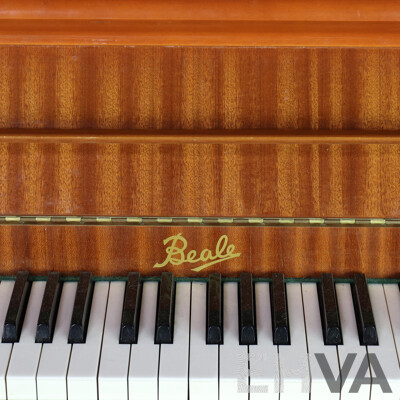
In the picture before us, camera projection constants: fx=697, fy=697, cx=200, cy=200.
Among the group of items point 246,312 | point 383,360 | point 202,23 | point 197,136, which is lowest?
point 383,360

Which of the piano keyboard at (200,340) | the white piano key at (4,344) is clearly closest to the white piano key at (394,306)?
the piano keyboard at (200,340)

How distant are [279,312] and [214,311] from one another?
7.3 inches

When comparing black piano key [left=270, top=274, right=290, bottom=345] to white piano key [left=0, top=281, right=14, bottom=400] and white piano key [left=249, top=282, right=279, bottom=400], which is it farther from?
white piano key [left=0, top=281, right=14, bottom=400]

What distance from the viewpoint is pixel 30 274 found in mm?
2143

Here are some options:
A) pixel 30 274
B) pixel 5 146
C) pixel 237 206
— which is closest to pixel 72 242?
pixel 30 274

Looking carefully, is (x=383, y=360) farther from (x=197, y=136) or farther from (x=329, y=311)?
(x=197, y=136)

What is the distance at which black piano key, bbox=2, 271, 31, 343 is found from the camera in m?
1.97

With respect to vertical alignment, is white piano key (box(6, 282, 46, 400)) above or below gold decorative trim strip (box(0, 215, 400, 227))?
below

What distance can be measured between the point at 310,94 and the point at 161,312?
758 millimetres

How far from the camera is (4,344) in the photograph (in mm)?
1973

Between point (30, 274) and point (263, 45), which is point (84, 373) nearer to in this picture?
point (30, 274)

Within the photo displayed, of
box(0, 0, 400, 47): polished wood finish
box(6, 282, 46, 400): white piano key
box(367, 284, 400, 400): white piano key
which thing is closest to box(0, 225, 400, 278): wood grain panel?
box(367, 284, 400, 400): white piano key

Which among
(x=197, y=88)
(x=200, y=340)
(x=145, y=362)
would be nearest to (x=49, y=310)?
(x=145, y=362)

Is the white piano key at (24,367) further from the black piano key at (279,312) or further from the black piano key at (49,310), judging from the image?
the black piano key at (279,312)
